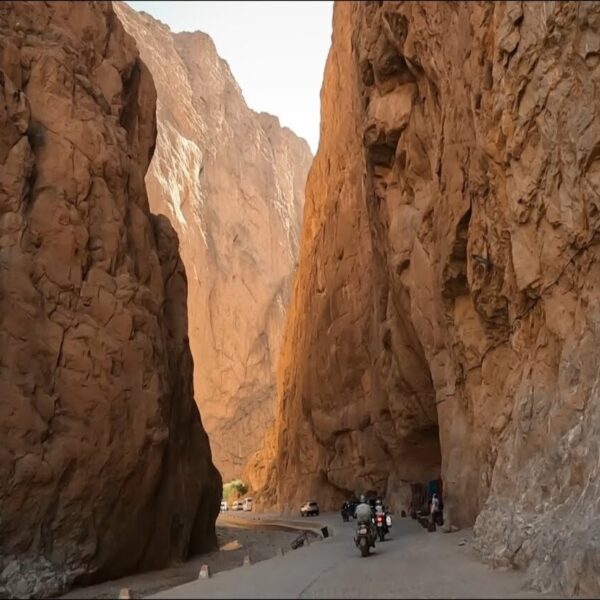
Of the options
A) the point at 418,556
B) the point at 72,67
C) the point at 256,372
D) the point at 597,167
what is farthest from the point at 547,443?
the point at 256,372

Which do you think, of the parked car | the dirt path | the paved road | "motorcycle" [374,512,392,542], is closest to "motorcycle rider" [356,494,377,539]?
the paved road

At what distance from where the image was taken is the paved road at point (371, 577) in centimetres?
853

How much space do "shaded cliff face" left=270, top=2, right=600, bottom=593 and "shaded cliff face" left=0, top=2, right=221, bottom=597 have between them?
855 centimetres

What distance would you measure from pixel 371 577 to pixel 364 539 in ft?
12.6

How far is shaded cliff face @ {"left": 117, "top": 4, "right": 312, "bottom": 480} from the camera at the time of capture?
82875mm

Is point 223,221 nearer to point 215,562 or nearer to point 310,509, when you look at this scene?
point 310,509

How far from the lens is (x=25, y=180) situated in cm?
1969

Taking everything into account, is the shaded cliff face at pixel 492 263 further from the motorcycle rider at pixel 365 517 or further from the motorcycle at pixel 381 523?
the motorcycle rider at pixel 365 517

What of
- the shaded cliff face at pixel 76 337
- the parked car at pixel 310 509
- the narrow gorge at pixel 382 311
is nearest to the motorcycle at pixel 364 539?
the narrow gorge at pixel 382 311

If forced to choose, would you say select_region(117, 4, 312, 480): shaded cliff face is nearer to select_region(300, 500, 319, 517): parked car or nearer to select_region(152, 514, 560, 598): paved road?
select_region(300, 500, 319, 517): parked car

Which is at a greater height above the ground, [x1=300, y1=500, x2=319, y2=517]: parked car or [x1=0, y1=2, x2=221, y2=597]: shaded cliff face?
[x1=0, y1=2, x2=221, y2=597]: shaded cliff face

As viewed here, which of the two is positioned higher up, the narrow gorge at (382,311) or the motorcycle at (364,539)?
the narrow gorge at (382,311)

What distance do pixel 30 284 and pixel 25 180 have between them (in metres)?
3.12

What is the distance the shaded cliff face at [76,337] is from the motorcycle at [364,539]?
712 centimetres
